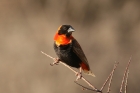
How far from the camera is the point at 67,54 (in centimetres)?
391

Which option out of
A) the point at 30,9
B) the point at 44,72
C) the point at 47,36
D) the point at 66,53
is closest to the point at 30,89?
the point at 44,72

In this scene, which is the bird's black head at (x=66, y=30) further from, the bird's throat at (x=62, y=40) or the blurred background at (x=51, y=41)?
the blurred background at (x=51, y=41)

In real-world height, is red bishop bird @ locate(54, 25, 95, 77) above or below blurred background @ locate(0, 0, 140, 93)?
above

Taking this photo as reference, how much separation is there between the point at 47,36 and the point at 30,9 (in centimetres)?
93

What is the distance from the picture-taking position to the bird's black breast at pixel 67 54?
3.88 meters

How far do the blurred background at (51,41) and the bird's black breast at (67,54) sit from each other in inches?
135

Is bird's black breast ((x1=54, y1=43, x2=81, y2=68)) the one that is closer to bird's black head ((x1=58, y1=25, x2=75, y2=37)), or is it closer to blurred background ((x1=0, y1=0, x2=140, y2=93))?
bird's black head ((x1=58, y1=25, x2=75, y2=37))

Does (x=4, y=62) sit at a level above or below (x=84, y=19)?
below

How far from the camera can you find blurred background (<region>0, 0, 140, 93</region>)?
767cm

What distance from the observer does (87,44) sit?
25.6 feet

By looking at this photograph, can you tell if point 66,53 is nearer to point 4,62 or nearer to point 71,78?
point 71,78

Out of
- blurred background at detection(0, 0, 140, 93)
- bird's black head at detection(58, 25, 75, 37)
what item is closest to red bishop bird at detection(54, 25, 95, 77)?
bird's black head at detection(58, 25, 75, 37)

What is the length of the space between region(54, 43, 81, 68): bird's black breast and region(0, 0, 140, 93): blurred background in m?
3.43

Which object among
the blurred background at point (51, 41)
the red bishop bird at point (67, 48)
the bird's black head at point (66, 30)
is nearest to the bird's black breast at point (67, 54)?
the red bishop bird at point (67, 48)
